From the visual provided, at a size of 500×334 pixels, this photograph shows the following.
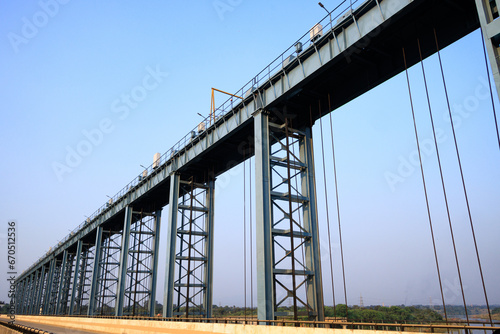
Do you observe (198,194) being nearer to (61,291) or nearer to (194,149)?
(194,149)

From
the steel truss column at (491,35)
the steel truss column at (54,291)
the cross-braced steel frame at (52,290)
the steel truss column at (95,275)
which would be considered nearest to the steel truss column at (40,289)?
the steel truss column at (54,291)

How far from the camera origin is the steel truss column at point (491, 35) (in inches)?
454

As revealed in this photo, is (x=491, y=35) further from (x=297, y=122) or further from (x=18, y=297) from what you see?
(x=18, y=297)

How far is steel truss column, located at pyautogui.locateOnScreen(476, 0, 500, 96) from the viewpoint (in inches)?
454

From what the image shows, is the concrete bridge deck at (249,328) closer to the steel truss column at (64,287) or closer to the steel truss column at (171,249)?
the steel truss column at (171,249)

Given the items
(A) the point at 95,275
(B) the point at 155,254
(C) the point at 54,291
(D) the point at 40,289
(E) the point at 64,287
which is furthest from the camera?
(D) the point at 40,289

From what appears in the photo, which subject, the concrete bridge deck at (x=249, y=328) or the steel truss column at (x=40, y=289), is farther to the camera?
the steel truss column at (x=40, y=289)

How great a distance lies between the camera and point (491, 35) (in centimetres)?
1177

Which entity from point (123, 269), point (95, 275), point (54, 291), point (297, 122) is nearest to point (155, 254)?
point (123, 269)

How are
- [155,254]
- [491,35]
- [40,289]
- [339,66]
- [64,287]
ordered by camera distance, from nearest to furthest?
[491,35], [339,66], [155,254], [64,287], [40,289]

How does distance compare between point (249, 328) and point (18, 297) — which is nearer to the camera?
point (249, 328)

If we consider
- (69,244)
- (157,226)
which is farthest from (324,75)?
(69,244)

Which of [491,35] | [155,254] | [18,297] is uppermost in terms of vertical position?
[491,35]

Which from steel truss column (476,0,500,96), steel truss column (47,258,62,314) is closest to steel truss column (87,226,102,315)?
steel truss column (47,258,62,314)
